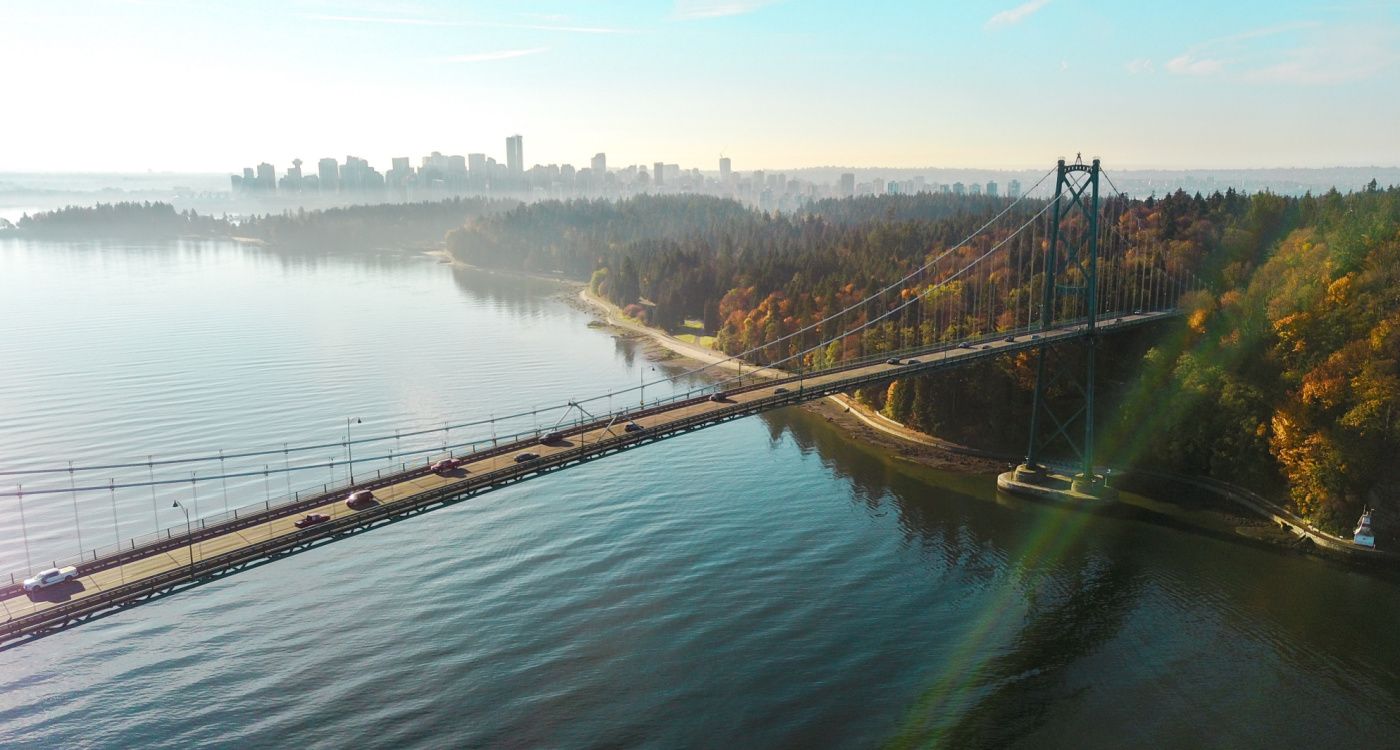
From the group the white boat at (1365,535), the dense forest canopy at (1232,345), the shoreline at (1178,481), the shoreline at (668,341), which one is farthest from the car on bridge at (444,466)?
the white boat at (1365,535)

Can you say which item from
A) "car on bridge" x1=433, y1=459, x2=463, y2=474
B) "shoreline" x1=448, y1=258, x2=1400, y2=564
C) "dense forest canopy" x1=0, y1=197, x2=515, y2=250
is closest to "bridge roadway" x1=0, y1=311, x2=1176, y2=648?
"car on bridge" x1=433, y1=459, x2=463, y2=474

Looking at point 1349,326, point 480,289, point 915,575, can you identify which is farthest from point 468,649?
point 480,289

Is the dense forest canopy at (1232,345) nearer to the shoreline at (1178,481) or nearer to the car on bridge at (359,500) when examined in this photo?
the shoreline at (1178,481)

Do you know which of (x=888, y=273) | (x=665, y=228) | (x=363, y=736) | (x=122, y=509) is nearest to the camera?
(x=363, y=736)

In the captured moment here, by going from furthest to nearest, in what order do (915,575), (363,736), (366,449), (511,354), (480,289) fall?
(480,289)
(511,354)
(366,449)
(915,575)
(363,736)

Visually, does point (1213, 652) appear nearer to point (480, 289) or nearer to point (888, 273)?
point (888, 273)

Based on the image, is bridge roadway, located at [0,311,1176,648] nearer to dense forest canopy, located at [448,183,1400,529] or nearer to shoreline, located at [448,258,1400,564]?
shoreline, located at [448,258,1400,564]

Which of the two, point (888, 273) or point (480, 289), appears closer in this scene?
point (888, 273)

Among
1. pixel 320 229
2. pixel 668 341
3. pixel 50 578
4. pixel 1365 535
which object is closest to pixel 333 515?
pixel 50 578

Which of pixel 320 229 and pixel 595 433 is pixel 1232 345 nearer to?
pixel 595 433
